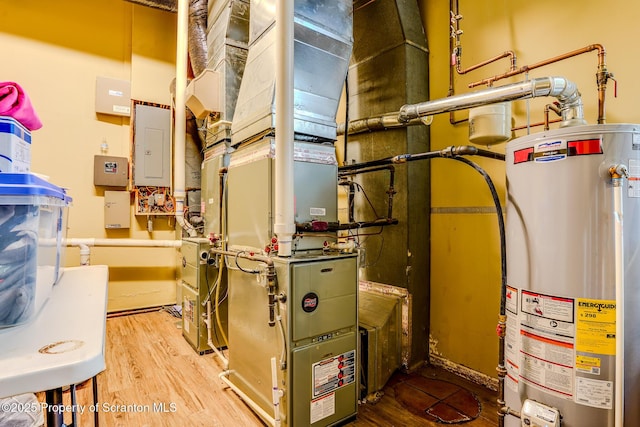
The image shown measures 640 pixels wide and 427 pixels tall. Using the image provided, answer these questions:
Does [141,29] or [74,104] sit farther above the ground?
[141,29]

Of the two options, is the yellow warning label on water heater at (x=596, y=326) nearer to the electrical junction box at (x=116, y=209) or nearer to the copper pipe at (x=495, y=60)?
the copper pipe at (x=495, y=60)

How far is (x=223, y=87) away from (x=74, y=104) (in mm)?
2249

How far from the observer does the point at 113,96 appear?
4059 mm

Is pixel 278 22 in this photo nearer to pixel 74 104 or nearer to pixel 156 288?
pixel 74 104

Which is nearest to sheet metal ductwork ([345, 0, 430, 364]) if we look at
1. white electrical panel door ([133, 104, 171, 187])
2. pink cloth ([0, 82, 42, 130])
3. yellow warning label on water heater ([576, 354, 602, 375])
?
yellow warning label on water heater ([576, 354, 602, 375])

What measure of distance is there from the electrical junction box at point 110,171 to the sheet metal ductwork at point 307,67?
2.55m

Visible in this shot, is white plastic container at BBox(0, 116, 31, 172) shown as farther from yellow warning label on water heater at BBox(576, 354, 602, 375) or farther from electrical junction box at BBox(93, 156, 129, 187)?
electrical junction box at BBox(93, 156, 129, 187)

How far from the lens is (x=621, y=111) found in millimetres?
1816

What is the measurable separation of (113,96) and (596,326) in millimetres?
4889

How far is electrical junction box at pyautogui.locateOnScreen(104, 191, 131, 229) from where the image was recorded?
403 centimetres

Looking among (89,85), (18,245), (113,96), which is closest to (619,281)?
(18,245)

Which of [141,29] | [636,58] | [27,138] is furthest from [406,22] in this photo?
[141,29]

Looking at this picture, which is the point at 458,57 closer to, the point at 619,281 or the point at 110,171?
the point at 619,281

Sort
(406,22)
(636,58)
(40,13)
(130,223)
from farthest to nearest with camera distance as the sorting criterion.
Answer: (130,223) < (40,13) < (406,22) < (636,58)
